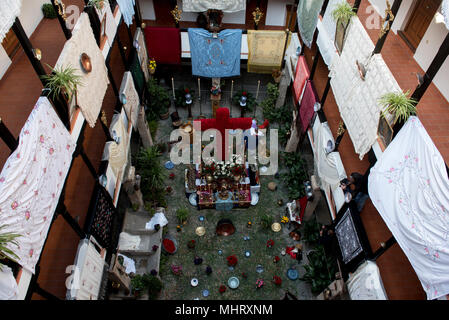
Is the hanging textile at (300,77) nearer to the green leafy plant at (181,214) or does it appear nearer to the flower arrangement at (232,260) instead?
the green leafy plant at (181,214)

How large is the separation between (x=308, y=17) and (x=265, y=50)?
4310 mm

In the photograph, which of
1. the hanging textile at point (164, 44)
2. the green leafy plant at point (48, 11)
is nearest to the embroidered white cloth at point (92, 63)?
the green leafy plant at point (48, 11)

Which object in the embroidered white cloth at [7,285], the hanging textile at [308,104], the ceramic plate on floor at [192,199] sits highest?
the hanging textile at [308,104]

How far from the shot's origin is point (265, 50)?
19.9 metres

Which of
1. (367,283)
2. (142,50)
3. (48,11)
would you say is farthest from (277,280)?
(48,11)

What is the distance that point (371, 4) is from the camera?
1312 cm

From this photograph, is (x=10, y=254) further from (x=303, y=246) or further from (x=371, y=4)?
(x=371, y=4)

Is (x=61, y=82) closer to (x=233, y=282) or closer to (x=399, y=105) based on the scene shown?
(x=399, y=105)

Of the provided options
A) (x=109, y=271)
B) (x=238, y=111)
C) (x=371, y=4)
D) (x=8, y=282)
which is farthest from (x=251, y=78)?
(x=8, y=282)

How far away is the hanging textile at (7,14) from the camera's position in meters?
7.51

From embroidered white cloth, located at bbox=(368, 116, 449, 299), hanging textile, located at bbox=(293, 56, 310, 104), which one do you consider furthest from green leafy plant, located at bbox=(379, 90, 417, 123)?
hanging textile, located at bbox=(293, 56, 310, 104)

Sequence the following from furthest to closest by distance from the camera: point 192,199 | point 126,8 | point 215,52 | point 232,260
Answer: point 215,52 → point 192,199 → point 126,8 → point 232,260

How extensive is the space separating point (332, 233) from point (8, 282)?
11.8 meters

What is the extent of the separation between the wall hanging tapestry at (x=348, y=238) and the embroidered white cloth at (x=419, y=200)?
2514 millimetres
